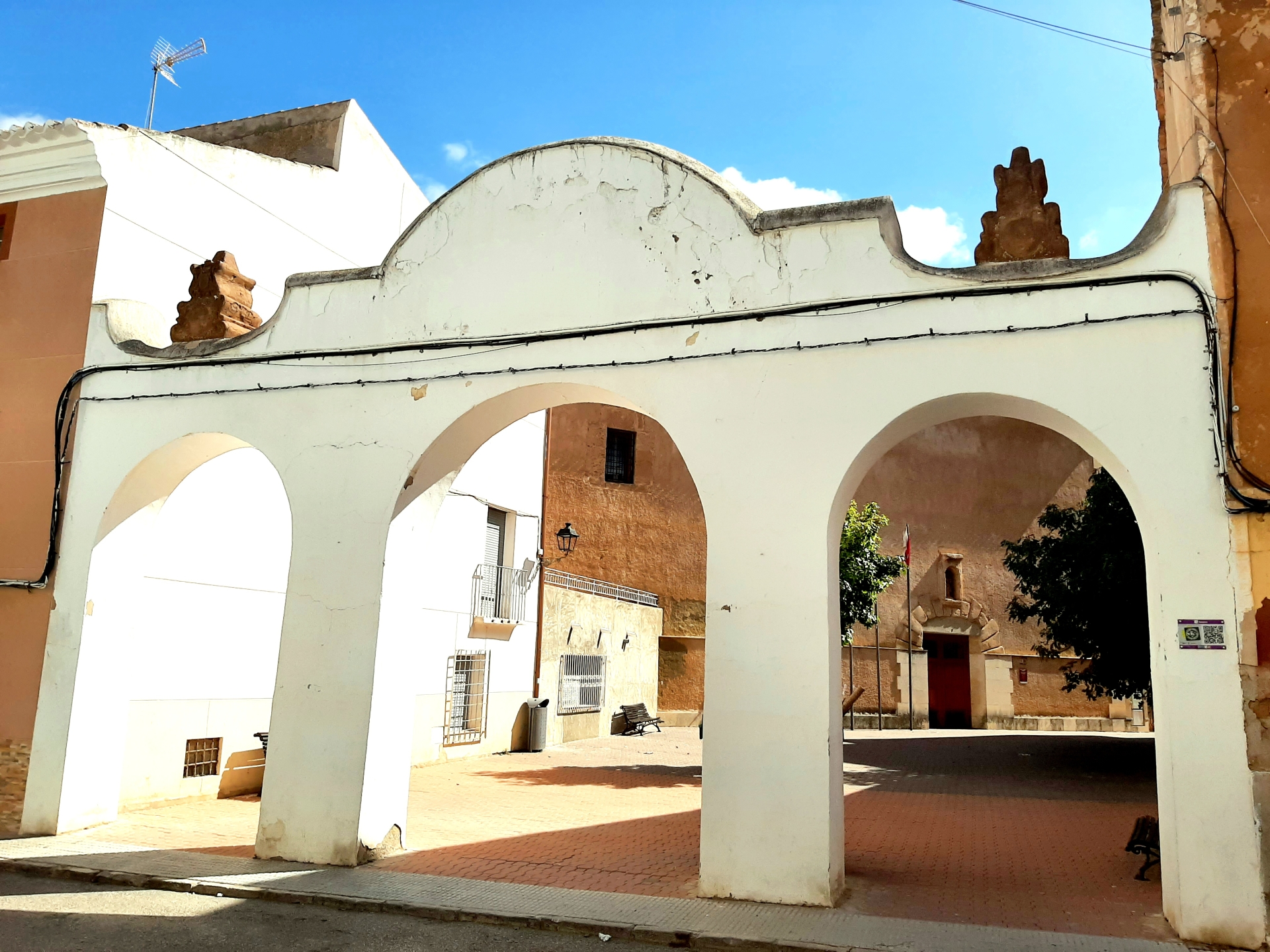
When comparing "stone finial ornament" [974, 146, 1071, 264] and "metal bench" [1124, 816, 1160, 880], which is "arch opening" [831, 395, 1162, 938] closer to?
"metal bench" [1124, 816, 1160, 880]

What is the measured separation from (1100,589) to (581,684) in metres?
9.33

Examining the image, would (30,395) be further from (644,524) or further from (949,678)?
(949,678)

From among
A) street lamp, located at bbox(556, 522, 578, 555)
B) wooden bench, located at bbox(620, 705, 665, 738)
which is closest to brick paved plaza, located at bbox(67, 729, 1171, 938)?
street lamp, located at bbox(556, 522, 578, 555)

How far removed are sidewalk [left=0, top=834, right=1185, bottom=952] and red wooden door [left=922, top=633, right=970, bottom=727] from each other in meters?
19.1

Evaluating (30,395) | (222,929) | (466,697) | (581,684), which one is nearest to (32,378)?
(30,395)

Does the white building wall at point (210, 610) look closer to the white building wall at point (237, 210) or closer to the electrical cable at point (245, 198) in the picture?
the white building wall at point (237, 210)

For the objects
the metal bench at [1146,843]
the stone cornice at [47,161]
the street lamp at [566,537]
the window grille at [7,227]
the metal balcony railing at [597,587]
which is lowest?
the metal bench at [1146,843]

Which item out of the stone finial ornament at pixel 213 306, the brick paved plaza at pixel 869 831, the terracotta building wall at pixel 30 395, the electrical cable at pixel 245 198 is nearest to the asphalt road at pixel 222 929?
the brick paved plaza at pixel 869 831

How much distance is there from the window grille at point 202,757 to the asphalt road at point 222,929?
3.56m

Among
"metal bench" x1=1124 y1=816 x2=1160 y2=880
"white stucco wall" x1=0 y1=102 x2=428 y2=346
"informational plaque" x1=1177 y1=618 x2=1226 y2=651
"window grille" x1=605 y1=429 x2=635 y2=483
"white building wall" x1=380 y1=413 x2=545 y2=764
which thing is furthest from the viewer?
"window grille" x1=605 y1=429 x2=635 y2=483

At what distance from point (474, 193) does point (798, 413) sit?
10.9ft

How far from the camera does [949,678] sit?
78.5ft

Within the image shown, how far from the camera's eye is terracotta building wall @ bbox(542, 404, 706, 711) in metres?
22.5

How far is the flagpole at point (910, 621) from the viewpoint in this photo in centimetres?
2298
